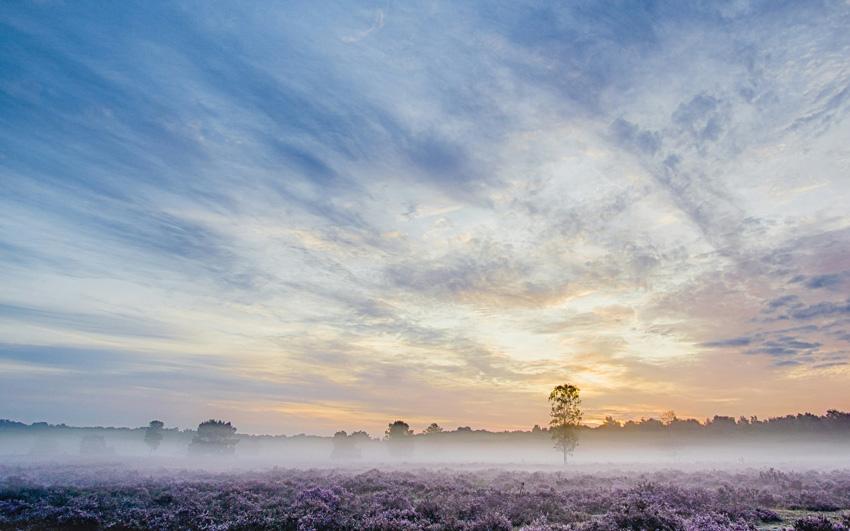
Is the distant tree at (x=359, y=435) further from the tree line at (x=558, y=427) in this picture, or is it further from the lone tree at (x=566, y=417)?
the lone tree at (x=566, y=417)

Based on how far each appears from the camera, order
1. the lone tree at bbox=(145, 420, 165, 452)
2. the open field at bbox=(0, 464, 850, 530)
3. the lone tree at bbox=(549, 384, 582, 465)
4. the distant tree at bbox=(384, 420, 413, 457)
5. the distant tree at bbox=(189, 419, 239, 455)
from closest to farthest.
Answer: the open field at bbox=(0, 464, 850, 530), the lone tree at bbox=(549, 384, 582, 465), the distant tree at bbox=(189, 419, 239, 455), the lone tree at bbox=(145, 420, 165, 452), the distant tree at bbox=(384, 420, 413, 457)

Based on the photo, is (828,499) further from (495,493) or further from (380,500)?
(380,500)

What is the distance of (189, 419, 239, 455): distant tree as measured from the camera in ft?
383

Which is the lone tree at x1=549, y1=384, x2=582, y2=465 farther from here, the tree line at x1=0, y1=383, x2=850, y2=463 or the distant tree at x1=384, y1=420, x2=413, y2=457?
the distant tree at x1=384, y1=420, x2=413, y2=457

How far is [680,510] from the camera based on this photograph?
17672mm

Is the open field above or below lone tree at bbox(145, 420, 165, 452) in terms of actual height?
above

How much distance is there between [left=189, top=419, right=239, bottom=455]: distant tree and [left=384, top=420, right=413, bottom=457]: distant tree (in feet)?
183

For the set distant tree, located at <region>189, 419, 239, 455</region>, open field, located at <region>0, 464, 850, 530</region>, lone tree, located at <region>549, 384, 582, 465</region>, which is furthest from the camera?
distant tree, located at <region>189, 419, 239, 455</region>

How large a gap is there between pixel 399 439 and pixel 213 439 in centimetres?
6404

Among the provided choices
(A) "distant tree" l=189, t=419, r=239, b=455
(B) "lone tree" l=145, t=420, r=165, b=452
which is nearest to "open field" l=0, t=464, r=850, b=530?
(A) "distant tree" l=189, t=419, r=239, b=455

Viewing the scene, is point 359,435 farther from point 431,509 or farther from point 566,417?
point 431,509

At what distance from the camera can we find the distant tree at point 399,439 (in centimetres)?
15238

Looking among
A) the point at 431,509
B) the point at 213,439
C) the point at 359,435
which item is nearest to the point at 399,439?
the point at 359,435

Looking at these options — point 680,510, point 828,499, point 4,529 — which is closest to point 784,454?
point 828,499
